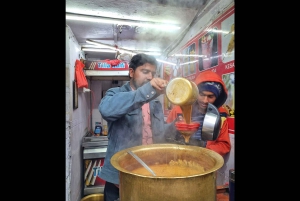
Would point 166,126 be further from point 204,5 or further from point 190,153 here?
point 204,5

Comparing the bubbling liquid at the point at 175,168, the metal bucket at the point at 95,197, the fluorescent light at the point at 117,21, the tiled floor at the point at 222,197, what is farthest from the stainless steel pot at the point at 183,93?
the metal bucket at the point at 95,197

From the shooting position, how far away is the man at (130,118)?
125cm

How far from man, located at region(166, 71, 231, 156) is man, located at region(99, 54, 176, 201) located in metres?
0.28

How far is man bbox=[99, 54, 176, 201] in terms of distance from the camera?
1250 mm

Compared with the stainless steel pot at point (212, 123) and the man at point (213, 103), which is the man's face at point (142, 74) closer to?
the man at point (213, 103)

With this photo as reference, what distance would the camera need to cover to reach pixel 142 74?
4.73 ft

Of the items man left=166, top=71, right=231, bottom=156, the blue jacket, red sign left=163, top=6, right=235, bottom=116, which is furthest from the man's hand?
man left=166, top=71, right=231, bottom=156

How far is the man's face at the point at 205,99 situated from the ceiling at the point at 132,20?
58cm

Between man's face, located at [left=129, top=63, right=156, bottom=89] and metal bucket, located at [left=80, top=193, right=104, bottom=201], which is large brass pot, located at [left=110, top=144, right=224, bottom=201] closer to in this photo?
man's face, located at [left=129, top=63, right=156, bottom=89]

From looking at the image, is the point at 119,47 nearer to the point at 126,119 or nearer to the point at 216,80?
the point at 126,119

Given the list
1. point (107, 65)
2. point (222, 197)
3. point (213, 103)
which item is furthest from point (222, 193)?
point (107, 65)
